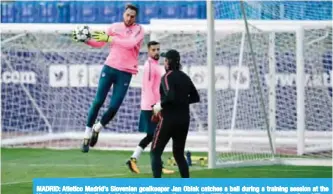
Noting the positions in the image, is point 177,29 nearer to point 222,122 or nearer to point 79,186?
point 222,122

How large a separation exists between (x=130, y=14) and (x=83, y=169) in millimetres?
4506

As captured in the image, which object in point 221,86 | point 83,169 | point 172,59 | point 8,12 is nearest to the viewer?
point 172,59

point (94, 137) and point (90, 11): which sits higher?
point (90, 11)

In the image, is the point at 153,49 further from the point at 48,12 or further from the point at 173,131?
the point at 48,12

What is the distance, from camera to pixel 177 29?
25781 millimetres

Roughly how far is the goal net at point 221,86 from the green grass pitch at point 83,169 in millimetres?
1280

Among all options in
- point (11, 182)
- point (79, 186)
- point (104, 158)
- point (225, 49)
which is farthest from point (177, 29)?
point (79, 186)

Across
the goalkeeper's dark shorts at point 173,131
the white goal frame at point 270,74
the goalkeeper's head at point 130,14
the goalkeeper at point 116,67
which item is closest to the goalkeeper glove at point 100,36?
the goalkeeper at point 116,67

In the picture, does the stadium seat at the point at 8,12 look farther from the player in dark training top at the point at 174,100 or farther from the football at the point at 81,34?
the player in dark training top at the point at 174,100

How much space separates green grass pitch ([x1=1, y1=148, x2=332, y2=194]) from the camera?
2059cm

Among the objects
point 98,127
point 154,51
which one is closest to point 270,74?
point 154,51

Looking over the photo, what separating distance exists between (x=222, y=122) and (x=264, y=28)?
1.95 m

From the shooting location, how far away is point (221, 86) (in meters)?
26.0

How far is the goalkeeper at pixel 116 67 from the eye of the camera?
1827 cm
